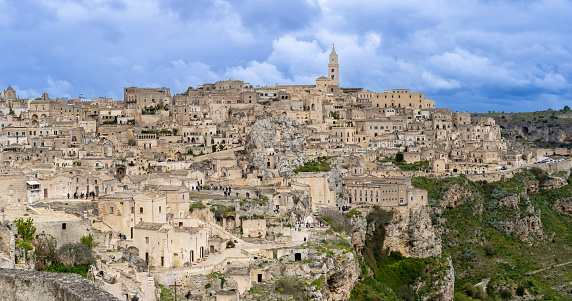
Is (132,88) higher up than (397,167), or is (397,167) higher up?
(132,88)

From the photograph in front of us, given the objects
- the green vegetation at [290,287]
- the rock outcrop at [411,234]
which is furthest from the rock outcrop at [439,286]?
the green vegetation at [290,287]

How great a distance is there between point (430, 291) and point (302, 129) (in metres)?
23.7

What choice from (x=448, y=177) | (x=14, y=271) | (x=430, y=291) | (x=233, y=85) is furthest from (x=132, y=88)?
(x=14, y=271)

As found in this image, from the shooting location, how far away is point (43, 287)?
48.7 ft

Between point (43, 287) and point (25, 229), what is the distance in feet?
48.5

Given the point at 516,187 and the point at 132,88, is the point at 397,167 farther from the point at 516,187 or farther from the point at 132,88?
the point at 132,88

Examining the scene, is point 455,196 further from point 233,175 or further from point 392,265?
point 233,175

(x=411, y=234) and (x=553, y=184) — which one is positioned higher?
(x=553, y=184)

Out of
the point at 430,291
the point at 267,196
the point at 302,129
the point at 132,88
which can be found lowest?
the point at 430,291

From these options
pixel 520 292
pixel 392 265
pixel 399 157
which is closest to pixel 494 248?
pixel 520 292

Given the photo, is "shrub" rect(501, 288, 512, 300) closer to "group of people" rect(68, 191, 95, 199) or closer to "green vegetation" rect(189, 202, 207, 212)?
"green vegetation" rect(189, 202, 207, 212)

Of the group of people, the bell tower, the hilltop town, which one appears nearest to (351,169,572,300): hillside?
the hilltop town

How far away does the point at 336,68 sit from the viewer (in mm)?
107688

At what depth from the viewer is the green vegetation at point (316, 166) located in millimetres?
61219
